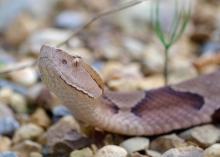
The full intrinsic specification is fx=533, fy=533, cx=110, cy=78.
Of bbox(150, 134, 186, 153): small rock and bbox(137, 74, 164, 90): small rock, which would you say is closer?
bbox(150, 134, 186, 153): small rock

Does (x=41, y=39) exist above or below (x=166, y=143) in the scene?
above

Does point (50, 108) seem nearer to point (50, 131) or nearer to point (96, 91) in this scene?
point (50, 131)

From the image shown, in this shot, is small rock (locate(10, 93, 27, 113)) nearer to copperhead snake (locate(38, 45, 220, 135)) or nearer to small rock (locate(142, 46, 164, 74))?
copperhead snake (locate(38, 45, 220, 135))

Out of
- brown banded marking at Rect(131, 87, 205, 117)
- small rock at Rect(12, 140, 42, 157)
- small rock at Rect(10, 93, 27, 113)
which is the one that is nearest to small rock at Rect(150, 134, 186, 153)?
brown banded marking at Rect(131, 87, 205, 117)

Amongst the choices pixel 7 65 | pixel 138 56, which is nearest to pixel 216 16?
pixel 138 56

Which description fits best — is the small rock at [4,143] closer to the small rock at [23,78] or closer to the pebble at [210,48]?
the small rock at [23,78]

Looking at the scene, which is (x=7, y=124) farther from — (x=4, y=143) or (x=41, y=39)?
(x=41, y=39)

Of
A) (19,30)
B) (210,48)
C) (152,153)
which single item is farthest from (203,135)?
(19,30)
